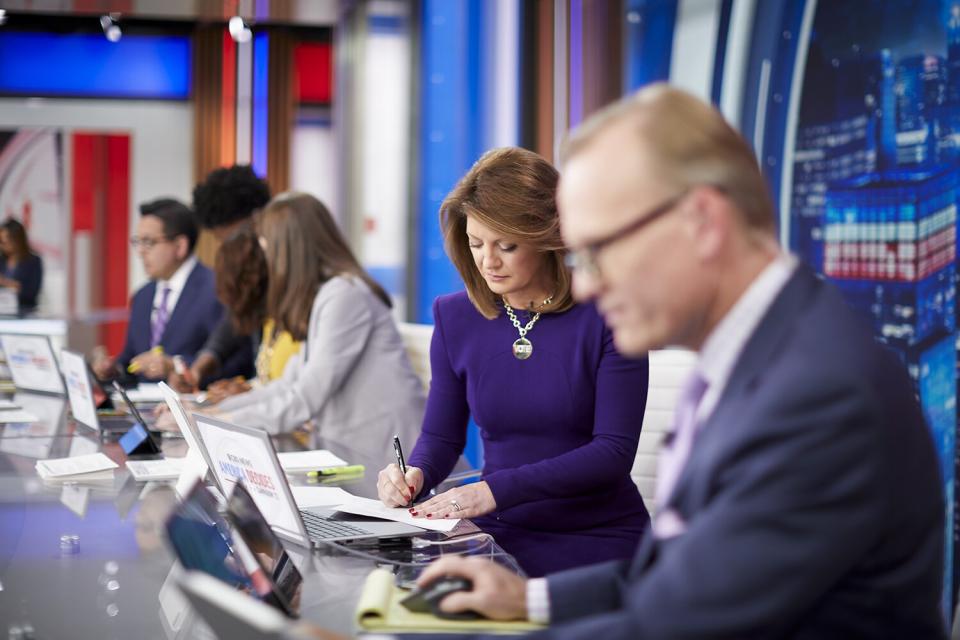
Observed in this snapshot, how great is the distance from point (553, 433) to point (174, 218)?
2.94 metres

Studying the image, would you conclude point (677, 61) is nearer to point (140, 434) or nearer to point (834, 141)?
point (834, 141)

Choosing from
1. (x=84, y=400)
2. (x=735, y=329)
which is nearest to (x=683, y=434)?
(x=735, y=329)

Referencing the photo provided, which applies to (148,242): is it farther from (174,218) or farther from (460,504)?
(460,504)

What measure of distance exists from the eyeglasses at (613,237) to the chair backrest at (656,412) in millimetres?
1780

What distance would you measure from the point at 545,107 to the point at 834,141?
2.35 metres

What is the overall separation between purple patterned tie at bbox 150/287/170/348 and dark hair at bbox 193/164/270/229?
14.2 inches

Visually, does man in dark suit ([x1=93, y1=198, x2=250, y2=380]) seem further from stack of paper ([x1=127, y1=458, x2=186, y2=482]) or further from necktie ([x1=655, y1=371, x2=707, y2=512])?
necktie ([x1=655, y1=371, x2=707, y2=512])

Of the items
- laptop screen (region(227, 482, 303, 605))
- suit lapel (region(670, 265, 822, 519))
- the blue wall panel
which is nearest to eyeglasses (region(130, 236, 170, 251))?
laptop screen (region(227, 482, 303, 605))

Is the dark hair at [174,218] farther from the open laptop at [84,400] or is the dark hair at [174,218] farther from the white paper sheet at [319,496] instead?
the white paper sheet at [319,496]

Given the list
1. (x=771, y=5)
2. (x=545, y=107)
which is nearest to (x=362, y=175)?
(x=545, y=107)

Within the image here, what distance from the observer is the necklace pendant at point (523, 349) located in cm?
237

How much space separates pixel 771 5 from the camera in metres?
3.83

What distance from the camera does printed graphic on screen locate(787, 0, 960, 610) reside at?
3152 millimetres

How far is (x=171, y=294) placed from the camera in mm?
4758
